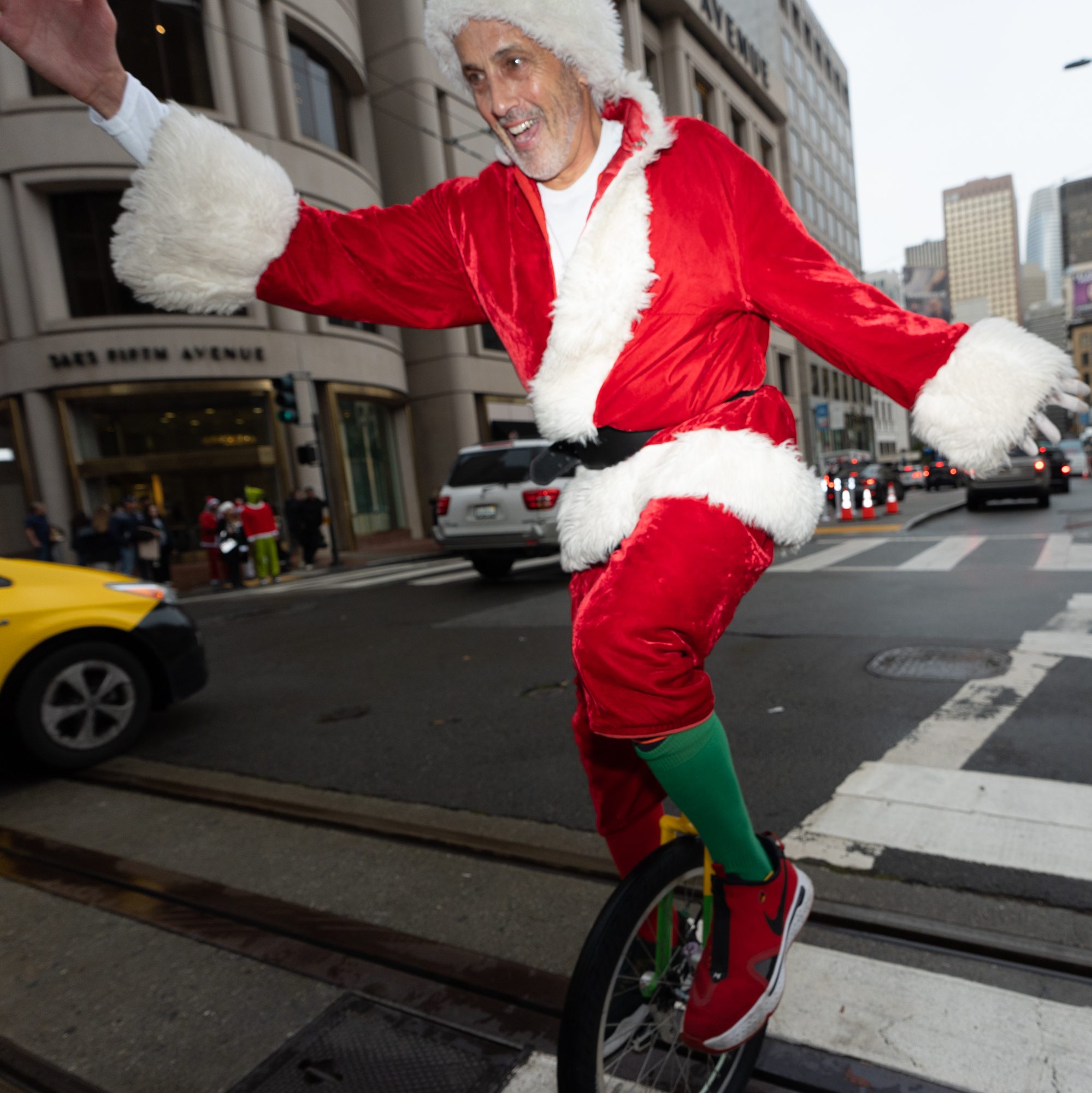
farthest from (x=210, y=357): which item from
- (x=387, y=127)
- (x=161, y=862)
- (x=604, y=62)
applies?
(x=604, y=62)

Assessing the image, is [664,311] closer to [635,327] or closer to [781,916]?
[635,327]

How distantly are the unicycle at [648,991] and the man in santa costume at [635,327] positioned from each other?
0.10 m

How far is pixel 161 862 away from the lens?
3.06 meters

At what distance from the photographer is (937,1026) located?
1834 millimetres

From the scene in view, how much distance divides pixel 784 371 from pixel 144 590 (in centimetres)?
5020

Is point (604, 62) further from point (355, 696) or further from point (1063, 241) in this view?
point (1063, 241)

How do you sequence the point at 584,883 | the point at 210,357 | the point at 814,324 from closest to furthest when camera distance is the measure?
the point at 814,324, the point at 584,883, the point at 210,357

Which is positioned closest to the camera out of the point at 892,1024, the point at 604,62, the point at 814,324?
the point at 814,324

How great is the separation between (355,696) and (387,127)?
2406 cm

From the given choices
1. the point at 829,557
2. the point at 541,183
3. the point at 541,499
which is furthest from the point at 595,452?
the point at 829,557

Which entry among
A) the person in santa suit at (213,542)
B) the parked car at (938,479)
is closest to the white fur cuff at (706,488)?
the person in santa suit at (213,542)

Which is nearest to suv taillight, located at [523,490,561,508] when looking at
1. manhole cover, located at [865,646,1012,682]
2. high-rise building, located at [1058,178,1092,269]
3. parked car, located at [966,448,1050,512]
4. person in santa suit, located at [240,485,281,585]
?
manhole cover, located at [865,646,1012,682]

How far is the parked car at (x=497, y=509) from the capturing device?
10.4 m

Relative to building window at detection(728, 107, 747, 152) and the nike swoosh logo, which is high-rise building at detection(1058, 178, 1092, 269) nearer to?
building window at detection(728, 107, 747, 152)
